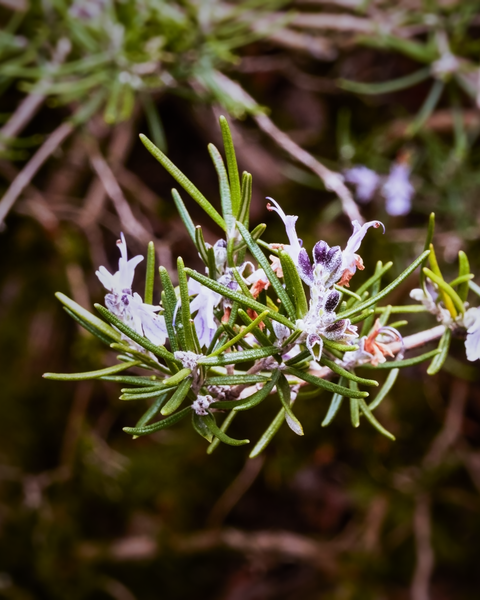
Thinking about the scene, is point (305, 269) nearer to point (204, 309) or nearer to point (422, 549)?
point (204, 309)

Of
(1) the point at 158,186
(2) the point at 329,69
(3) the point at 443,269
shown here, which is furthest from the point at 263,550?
(2) the point at 329,69

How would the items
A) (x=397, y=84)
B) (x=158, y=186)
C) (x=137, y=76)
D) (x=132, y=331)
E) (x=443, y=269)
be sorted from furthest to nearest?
(x=158, y=186), (x=443, y=269), (x=397, y=84), (x=137, y=76), (x=132, y=331)

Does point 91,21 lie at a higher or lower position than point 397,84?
lower

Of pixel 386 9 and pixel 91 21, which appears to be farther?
pixel 386 9

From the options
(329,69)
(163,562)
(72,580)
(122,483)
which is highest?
(329,69)

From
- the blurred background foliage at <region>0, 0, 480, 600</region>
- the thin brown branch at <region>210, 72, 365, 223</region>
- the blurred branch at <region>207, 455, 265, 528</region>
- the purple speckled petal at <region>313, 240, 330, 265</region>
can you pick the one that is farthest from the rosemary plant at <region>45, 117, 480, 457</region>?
A: the blurred branch at <region>207, 455, 265, 528</region>

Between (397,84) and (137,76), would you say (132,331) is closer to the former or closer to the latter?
(137,76)

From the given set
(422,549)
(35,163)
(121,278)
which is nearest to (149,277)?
(121,278)
